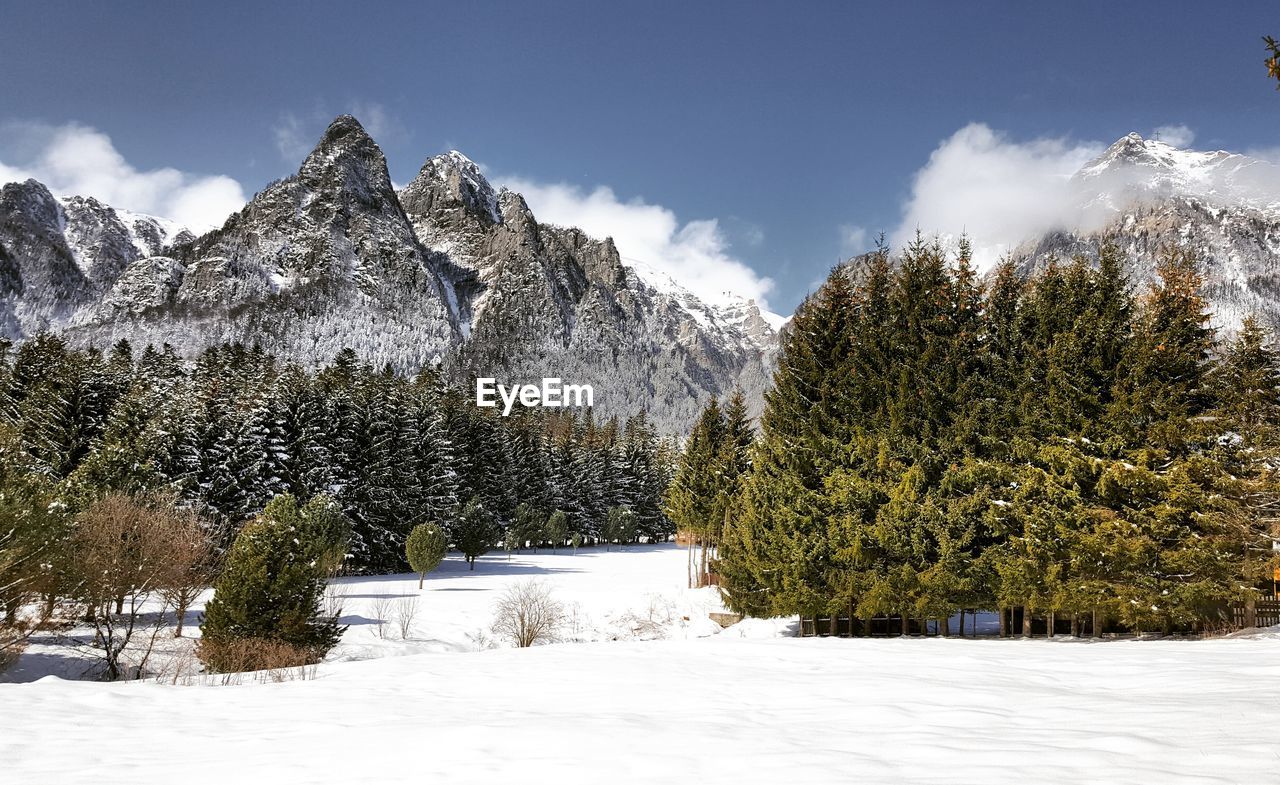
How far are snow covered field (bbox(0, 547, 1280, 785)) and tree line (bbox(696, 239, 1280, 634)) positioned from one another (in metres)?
3.74

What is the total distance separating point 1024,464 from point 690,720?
1787cm

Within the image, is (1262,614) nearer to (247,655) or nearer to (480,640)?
(480,640)

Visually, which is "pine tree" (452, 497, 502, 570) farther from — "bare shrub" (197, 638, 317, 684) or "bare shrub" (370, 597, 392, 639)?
"bare shrub" (197, 638, 317, 684)

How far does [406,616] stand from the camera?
85.9 ft

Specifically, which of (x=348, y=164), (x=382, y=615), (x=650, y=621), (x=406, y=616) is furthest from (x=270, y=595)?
(x=348, y=164)

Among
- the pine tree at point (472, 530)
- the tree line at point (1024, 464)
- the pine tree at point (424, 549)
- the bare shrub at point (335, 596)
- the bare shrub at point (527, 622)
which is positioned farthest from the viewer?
the pine tree at point (472, 530)

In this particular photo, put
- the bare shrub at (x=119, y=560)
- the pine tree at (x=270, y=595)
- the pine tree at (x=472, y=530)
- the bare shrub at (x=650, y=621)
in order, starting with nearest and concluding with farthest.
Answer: the pine tree at (x=270, y=595) < the bare shrub at (x=119, y=560) < the bare shrub at (x=650, y=621) < the pine tree at (x=472, y=530)

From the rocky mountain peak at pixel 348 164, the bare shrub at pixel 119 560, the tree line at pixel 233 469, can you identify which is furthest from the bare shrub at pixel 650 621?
the rocky mountain peak at pixel 348 164

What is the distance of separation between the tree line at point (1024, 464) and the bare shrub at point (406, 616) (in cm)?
1178

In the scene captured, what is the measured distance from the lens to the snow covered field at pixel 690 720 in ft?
16.8

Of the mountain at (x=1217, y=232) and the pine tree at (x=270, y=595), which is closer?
the pine tree at (x=270, y=595)

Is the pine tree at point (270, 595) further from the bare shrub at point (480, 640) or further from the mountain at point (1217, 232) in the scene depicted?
the mountain at point (1217, 232)

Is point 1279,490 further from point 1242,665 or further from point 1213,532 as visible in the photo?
point 1242,665

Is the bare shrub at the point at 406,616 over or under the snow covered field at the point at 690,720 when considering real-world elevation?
under
